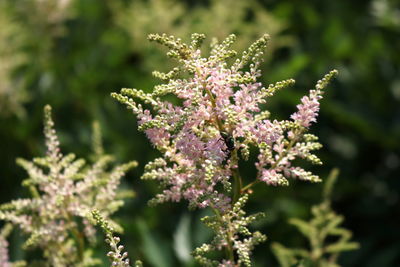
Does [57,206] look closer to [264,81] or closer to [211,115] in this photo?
[211,115]

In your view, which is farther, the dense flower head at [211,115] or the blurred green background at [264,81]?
the blurred green background at [264,81]

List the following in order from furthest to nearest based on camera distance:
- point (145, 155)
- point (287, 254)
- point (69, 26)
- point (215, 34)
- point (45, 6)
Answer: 1. point (69, 26)
2. point (45, 6)
3. point (215, 34)
4. point (145, 155)
5. point (287, 254)

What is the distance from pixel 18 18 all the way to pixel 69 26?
2.16ft

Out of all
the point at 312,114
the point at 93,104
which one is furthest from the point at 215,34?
the point at 312,114

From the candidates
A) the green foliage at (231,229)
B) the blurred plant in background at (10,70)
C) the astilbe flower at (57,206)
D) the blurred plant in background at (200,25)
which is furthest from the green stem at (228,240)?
the blurred plant in background at (10,70)

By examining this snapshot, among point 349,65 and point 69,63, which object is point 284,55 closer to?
point 349,65

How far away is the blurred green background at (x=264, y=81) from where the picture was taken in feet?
12.7

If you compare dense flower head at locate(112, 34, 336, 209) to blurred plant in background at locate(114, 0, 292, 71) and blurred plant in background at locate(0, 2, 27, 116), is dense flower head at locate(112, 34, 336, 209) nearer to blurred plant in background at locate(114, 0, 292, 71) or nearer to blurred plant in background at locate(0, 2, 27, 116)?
blurred plant in background at locate(114, 0, 292, 71)

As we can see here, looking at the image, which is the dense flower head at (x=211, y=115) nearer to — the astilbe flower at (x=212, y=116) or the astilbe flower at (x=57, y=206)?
the astilbe flower at (x=212, y=116)

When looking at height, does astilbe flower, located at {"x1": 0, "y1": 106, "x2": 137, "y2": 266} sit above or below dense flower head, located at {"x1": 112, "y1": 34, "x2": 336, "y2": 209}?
above

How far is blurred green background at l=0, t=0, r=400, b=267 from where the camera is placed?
12.7 feet

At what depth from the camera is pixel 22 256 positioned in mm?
2881

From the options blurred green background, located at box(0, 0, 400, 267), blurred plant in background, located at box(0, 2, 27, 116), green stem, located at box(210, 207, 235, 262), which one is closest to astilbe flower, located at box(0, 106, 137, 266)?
green stem, located at box(210, 207, 235, 262)

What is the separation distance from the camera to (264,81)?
4.06m
